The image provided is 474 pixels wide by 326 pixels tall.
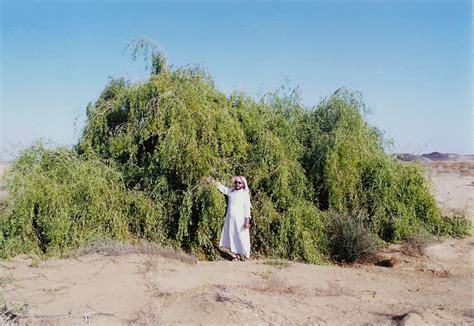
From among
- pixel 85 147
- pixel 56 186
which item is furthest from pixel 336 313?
pixel 85 147

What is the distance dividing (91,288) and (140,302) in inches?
32.5

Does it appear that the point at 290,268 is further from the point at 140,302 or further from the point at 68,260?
the point at 68,260

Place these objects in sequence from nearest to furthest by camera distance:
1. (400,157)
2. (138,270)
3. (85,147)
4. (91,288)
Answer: (91,288), (138,270), (85,147), (400,157)

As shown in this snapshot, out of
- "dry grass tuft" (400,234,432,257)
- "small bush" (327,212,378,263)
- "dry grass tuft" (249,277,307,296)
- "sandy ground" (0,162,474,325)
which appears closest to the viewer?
"sandy ground" (0,162,474,325)

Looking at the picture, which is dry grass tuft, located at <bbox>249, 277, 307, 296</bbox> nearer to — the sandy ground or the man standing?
the sandy ground

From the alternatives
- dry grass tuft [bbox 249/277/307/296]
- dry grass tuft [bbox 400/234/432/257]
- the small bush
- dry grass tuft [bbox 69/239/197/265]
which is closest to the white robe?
dry grass tuft [bbox 69/239/197/265]

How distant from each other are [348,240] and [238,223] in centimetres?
240

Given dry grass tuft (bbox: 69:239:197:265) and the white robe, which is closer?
dry grass tuft (bbox: 69:239:197:265)

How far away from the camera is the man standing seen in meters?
9.85

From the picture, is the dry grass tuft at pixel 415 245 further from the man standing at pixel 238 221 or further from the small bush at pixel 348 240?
the man standing at pixel 238 221

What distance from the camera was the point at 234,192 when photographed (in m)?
9.91

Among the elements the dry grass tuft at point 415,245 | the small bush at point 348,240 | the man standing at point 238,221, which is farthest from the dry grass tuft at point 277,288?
the dry grass tuft at point 415,245

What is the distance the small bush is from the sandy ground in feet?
2.59

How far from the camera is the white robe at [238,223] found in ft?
32.3
